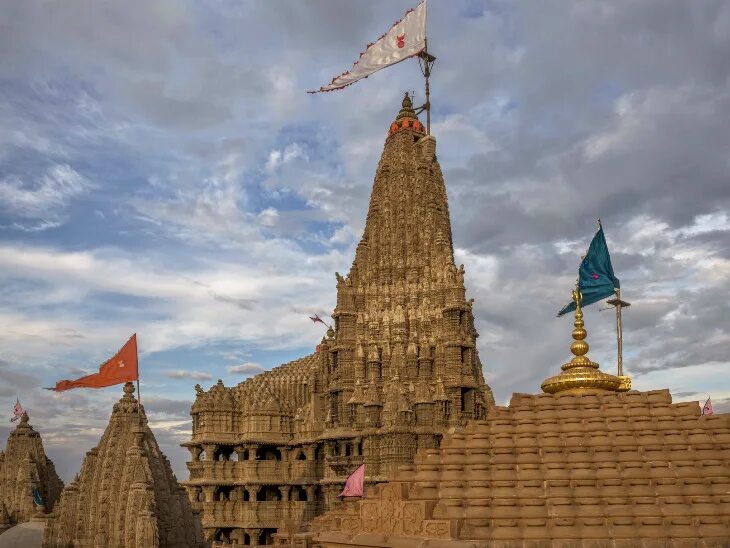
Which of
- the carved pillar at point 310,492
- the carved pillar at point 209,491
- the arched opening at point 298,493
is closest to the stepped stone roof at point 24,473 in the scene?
the carved pillar at point 209,491

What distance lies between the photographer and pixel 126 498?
26.3 meters

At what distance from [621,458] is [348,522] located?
19.6ft

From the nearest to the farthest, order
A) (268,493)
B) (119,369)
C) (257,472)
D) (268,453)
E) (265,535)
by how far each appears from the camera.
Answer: (119,369), (265,535), (257,472), (268,493), (268,453)

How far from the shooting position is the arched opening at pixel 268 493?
4709 centimetres

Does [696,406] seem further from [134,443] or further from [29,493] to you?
[29,493]

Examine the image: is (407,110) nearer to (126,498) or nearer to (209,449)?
(209,449)

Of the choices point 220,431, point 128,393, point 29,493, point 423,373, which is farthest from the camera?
point 29,493

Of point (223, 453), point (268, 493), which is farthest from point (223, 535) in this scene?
point (223, 453)

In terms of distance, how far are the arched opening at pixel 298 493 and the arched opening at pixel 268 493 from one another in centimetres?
102

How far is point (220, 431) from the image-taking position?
157 ft

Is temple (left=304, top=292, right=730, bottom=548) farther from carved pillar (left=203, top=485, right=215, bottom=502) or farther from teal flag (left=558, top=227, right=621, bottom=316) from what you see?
carved pillar (left=203, top=485, right=215, bottom=502)

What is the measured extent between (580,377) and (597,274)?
23.4ft

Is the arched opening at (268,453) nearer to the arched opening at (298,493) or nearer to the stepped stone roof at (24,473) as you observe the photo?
the arched opening at (298,493)

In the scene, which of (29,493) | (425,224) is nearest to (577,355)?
(425,224)
